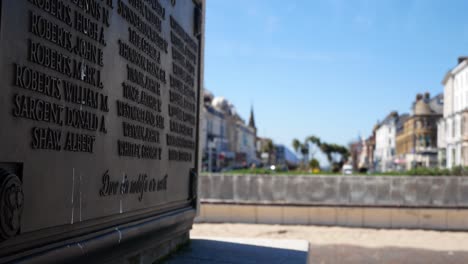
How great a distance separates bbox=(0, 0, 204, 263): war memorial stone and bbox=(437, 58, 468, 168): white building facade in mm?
56085

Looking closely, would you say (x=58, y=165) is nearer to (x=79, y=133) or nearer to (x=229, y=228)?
(x=79, y=133)

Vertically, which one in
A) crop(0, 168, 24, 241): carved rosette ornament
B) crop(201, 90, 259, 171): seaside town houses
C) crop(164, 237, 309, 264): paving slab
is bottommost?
crop(164, 237, 309, 264): paving slab

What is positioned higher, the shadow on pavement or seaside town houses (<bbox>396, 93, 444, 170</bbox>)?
seaside town houses (<bbox>396, 93, 444, 170</bbox>)

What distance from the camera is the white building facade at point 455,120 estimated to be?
200 feet

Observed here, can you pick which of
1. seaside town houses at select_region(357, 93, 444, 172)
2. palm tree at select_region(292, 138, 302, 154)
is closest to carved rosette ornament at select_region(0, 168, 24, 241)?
seaside town houses at select_region(357, 93, 444, 172)

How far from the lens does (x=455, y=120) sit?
2574 inches

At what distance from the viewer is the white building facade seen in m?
61.0

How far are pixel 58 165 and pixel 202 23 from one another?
4.86 m

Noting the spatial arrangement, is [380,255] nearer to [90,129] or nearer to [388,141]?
[90,129]

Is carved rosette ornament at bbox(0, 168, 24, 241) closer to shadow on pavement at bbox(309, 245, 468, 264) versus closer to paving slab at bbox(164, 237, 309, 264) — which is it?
paving slab at bbox(164, 237, 309, 264)

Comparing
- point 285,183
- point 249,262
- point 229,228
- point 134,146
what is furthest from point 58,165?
point 285,183

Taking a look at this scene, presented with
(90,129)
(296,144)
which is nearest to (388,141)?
(296,144)

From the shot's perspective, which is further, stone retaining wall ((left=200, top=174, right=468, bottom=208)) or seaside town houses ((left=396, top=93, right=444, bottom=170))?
seaside town houses ((left=396, top=93, right=444, bottom=170))

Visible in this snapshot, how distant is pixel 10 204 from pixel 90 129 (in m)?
1.24
